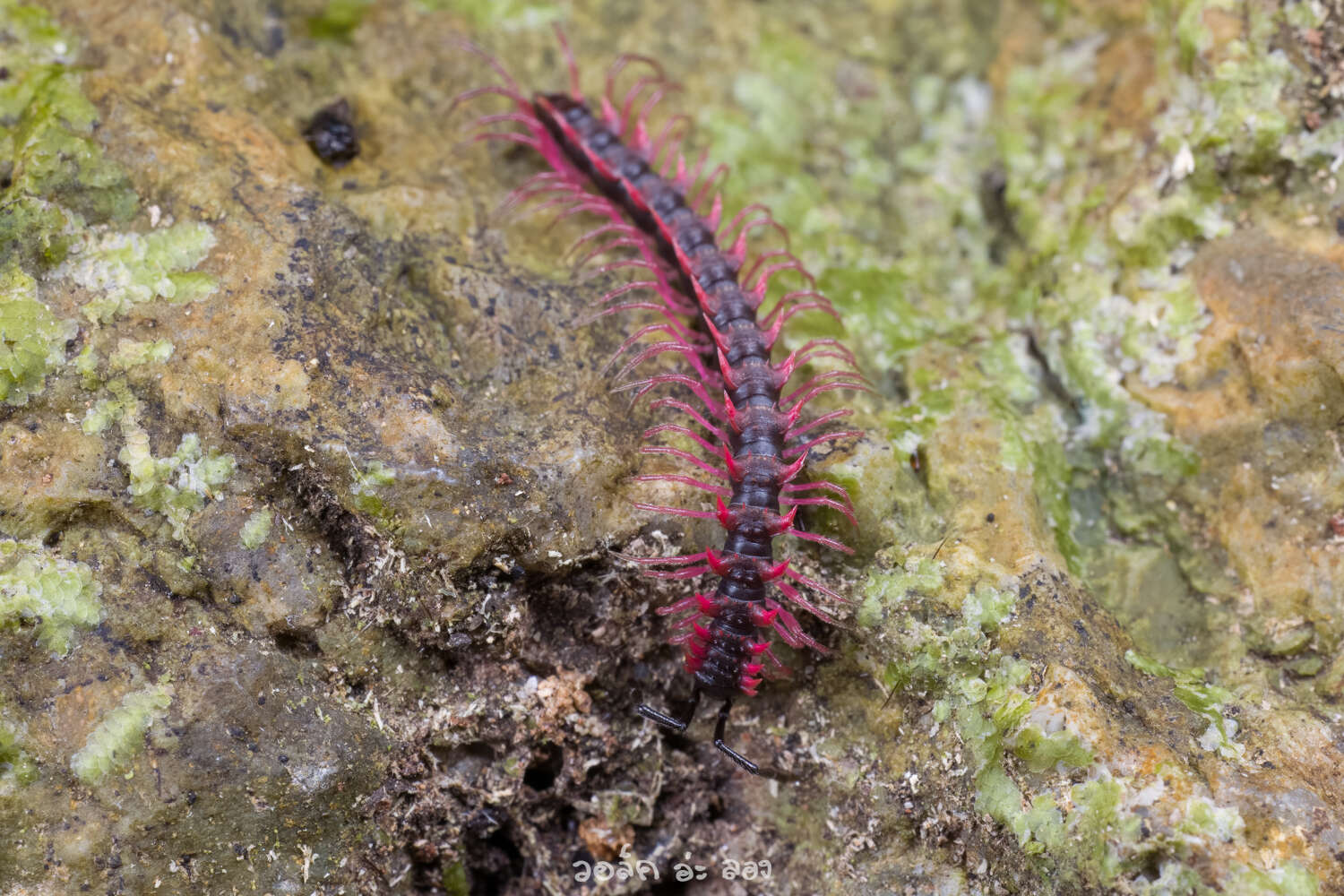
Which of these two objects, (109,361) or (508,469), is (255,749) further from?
(109,361)

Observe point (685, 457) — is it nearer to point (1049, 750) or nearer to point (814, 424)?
point (814, 424)

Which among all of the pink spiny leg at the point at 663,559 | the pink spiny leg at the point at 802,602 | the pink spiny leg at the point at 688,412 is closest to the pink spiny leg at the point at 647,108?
the pink spiny leg at the point at 688,412

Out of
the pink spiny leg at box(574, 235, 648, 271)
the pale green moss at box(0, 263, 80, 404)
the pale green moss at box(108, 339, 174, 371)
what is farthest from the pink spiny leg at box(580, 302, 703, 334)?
the pale green moss at box(0, 263, 80, 404)

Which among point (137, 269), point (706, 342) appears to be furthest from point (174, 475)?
point (706, 342)

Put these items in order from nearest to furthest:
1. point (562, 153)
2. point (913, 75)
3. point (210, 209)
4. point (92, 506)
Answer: point (92, 506) → point (210, 209) → point (562, 153) → point (913, 75)

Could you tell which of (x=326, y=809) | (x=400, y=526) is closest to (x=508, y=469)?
(x=400, y=526)

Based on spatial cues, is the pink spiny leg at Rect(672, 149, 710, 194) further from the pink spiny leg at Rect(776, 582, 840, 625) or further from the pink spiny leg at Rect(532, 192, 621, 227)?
the pink spiny leg at Rect(776, 582, 840, 625)
